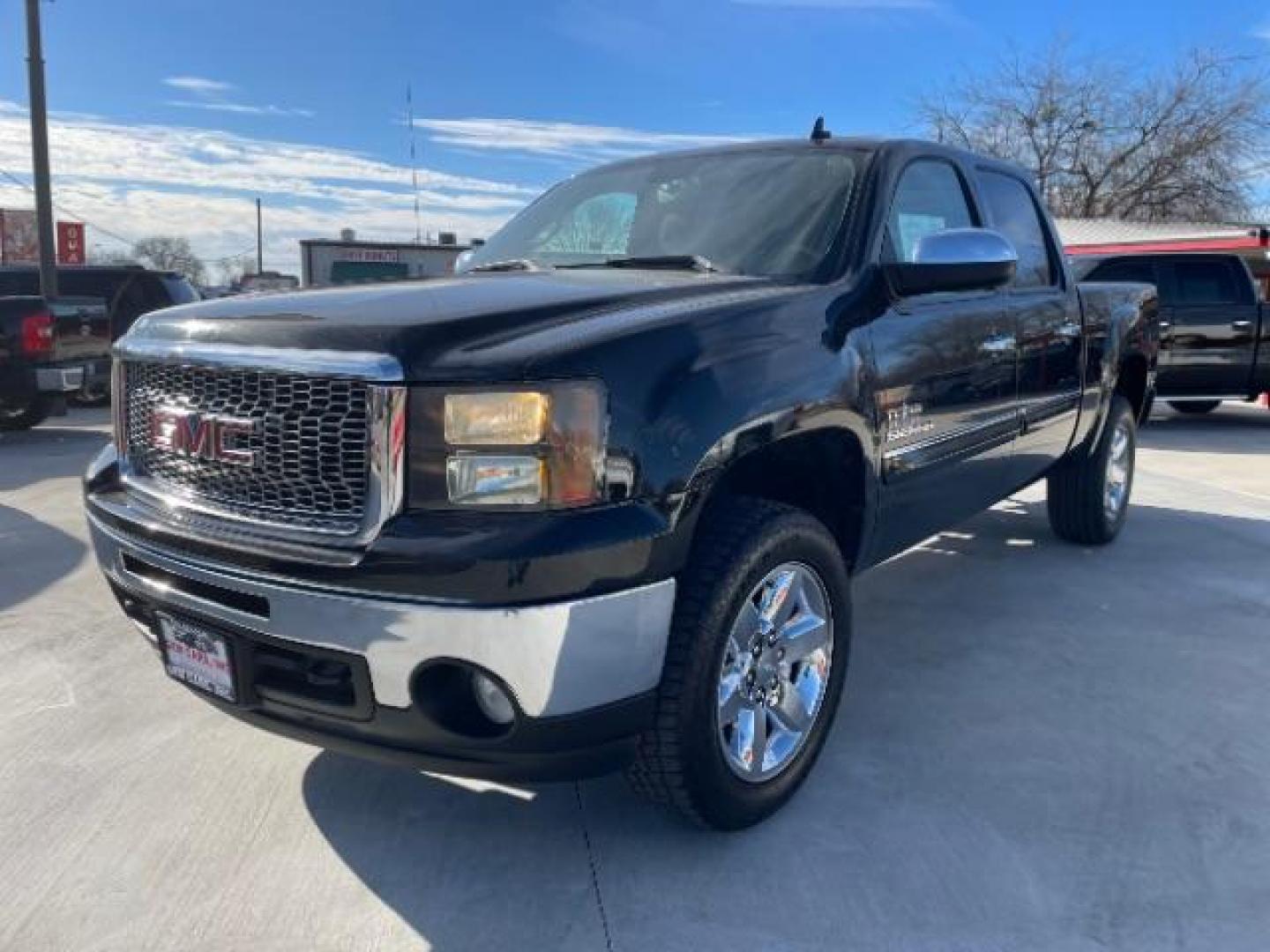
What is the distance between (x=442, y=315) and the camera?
2410 mm

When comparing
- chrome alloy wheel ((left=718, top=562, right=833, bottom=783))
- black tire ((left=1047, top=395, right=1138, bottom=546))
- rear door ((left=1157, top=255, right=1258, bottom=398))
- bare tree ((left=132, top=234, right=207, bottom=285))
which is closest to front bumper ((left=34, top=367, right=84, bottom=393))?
black tire ((left=1047, top=395, right=1138, bottom=546))

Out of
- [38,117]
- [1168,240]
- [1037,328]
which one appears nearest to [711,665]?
[1037,328]

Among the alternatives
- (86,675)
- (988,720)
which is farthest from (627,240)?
(86,675)

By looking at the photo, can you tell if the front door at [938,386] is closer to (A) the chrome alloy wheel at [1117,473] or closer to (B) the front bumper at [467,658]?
(B) the front bumper at [467,658]

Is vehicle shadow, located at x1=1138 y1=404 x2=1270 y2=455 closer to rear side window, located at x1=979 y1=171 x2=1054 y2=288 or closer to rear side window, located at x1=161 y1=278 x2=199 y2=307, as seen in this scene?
rear side window, located at x1=979 y1=171 x2=1054 y2=288

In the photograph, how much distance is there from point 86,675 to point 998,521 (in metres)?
4.97

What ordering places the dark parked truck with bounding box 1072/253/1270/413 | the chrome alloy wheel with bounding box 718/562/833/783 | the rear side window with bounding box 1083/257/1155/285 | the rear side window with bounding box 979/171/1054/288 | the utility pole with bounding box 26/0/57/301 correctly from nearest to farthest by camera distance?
the chrome alloy wheel with bounding box 718/562/833/783, the rear side window with bounding box 979/171/1054/288, the rear side window with bounding box 1083/257/1155/285, the dark parked truck with bounding box 1072/253/1270/413, the utility pole with bounding box 26/0/57/301

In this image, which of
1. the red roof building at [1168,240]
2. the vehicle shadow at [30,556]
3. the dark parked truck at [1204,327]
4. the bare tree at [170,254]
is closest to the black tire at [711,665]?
the vehicle shadow at [30,556]

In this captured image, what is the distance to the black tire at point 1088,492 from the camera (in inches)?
223

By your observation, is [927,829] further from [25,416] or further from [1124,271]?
[25,416]

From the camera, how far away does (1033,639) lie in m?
4.37

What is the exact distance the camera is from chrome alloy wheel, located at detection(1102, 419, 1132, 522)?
5812mm

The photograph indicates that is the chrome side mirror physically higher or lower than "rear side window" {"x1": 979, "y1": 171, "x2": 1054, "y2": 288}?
lower

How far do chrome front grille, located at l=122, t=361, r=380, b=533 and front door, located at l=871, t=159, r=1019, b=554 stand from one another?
1.58 meters
